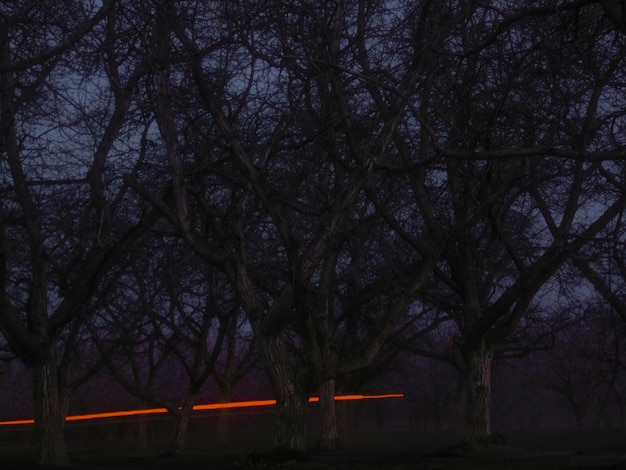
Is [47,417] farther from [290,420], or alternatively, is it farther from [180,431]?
[180,431]

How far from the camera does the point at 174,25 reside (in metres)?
12.4

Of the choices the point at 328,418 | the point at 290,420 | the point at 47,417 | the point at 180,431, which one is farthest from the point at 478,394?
the point at 180,431

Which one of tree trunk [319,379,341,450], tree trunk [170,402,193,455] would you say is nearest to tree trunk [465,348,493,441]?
tree trunk [319,379,341,450]

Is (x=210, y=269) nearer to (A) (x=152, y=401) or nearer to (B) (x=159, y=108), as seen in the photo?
(B) (x=159, y=108)

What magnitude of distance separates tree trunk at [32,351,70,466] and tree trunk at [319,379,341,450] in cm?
887

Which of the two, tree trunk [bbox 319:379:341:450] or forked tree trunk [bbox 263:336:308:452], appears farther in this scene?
tree trunk [bbox 319:379:341:450]

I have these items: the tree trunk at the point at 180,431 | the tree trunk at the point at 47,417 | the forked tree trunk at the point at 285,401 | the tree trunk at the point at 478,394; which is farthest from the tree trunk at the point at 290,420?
the tree trunk at the point at 180,431

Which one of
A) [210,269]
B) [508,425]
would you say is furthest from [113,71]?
[508,425]

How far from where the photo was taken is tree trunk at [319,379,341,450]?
2509 centimetres

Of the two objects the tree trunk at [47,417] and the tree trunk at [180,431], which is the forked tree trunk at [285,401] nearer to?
the tree trunk at [47,417]

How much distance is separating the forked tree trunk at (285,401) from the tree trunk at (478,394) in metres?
6.45

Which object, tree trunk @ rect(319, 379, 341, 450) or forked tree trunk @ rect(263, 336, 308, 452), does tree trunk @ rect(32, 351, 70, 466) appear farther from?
tree trunk @ rect(319, 379, 341, 450)

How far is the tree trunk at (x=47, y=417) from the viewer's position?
58.1 feet

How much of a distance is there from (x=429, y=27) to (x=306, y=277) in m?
4.88
